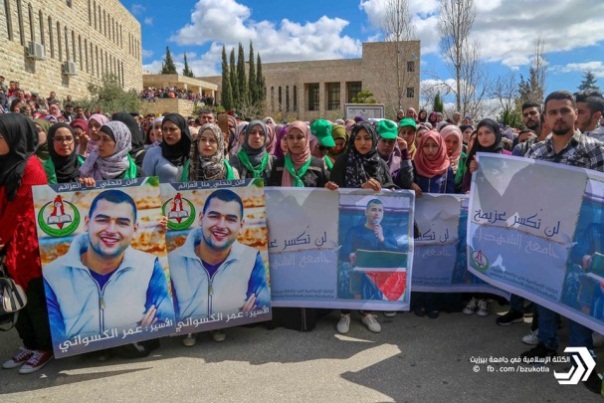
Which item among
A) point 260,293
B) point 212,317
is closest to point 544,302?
point 260,293

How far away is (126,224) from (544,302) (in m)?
3.12

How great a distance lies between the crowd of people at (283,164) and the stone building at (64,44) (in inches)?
813

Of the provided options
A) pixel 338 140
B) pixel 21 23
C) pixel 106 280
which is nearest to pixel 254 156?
pixel 338 140

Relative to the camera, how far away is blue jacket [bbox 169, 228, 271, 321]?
11.1ft

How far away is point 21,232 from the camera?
3.11 metres

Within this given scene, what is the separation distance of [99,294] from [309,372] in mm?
1629

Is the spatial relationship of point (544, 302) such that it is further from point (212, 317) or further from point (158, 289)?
point (158, 289)

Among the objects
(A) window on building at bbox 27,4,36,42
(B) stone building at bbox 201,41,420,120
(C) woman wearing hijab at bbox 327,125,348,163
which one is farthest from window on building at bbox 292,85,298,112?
(C) woman wearing hijab at bbox 327,125,348,163

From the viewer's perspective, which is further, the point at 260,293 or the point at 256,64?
the point at 256,64

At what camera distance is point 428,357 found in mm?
3330

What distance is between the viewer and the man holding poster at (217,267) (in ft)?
11.1

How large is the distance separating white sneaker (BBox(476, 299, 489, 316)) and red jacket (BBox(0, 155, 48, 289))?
3815 mm

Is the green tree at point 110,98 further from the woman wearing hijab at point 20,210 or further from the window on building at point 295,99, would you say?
the window on building at point 295,99

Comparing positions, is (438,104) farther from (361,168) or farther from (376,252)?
(376,252)
